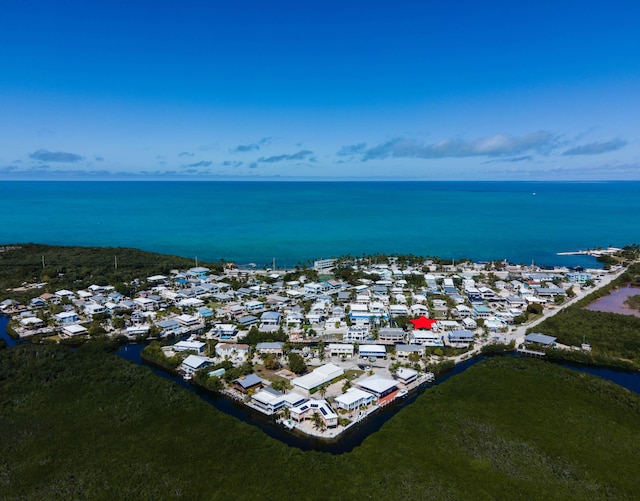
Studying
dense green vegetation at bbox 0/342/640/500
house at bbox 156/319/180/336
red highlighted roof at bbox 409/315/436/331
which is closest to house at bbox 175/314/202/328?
house at bbox 156/319/180/336

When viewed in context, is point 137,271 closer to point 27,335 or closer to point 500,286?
point 27,335

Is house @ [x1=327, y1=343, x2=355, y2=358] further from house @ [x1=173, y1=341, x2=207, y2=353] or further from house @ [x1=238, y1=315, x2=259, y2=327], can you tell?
house @ [x1=173, y1=341, x2=207, y2=353]

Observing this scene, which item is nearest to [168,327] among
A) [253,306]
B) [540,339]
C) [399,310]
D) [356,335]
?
[253,306]

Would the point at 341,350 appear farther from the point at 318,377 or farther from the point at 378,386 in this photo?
the point at 378,386

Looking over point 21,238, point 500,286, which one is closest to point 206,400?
point 500,286

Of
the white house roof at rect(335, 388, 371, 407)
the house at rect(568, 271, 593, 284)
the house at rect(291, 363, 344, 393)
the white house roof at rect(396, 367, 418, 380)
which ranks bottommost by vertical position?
the white house roof at rect(396, 367, 418, 380)

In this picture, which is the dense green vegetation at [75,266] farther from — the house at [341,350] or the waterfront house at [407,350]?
the waterfront house at [407,350]

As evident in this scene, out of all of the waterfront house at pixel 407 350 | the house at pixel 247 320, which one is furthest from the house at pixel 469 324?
the house at pixel 247 320
